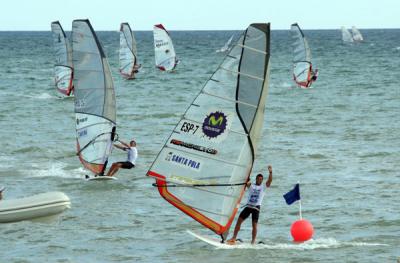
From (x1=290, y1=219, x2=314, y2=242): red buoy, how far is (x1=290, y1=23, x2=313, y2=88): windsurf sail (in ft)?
143

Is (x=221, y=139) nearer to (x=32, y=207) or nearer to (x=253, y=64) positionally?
(x=253, y=64)

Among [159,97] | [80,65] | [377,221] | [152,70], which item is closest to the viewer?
[377,221]

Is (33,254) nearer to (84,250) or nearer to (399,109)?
(84,250)

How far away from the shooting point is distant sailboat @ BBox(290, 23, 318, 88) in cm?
6356

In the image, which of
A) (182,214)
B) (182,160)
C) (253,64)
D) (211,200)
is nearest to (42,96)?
(182,214)

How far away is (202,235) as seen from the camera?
67.4ft

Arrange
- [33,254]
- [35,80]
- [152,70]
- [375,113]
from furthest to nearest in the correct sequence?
[152,70] < [35,80] < [375,113] < [33,254]

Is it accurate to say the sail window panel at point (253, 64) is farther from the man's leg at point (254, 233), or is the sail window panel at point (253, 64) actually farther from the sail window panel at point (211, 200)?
the man's leg at point (254, 233)

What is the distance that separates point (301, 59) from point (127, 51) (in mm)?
14775

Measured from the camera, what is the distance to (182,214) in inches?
917

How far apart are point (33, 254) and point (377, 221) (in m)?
8.43

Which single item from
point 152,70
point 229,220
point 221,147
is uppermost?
point 221,147

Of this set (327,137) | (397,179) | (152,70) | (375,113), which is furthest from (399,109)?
(152,70)

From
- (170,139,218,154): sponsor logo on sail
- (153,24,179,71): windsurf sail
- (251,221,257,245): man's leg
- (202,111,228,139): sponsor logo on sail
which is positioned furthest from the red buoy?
A: (153,24,179,71): windsurf sail
